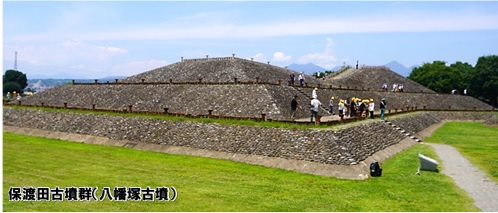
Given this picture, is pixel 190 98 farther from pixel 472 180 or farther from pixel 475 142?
pixel 472 180

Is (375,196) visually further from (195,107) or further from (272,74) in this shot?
(272,74)

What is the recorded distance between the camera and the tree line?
7038 centimetres

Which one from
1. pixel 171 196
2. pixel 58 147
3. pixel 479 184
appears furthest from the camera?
pixel 58 147

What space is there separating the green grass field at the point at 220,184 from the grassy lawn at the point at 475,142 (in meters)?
2.60

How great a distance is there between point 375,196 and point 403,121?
68.7 ft

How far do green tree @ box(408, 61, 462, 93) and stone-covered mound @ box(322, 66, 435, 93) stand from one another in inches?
438

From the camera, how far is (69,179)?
18344 mm

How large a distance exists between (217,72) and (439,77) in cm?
4768

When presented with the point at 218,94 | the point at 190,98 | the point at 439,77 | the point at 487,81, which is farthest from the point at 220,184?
the point at 439,77

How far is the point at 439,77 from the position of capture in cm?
7750

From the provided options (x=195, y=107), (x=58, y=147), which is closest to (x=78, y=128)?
(x=58, y=147)

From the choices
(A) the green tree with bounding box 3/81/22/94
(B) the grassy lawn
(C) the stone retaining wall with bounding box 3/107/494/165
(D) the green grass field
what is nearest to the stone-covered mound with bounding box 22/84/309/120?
(C) the stone retaining wall with bounding box 3/107/494/165

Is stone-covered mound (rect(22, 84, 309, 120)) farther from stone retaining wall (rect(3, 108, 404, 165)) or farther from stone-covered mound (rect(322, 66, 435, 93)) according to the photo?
stone-covered mound (rect(322, 66, 435, 93))

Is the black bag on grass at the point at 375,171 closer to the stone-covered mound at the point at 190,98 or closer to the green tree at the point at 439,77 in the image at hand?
the stone-covered mound at the point at 190,98
